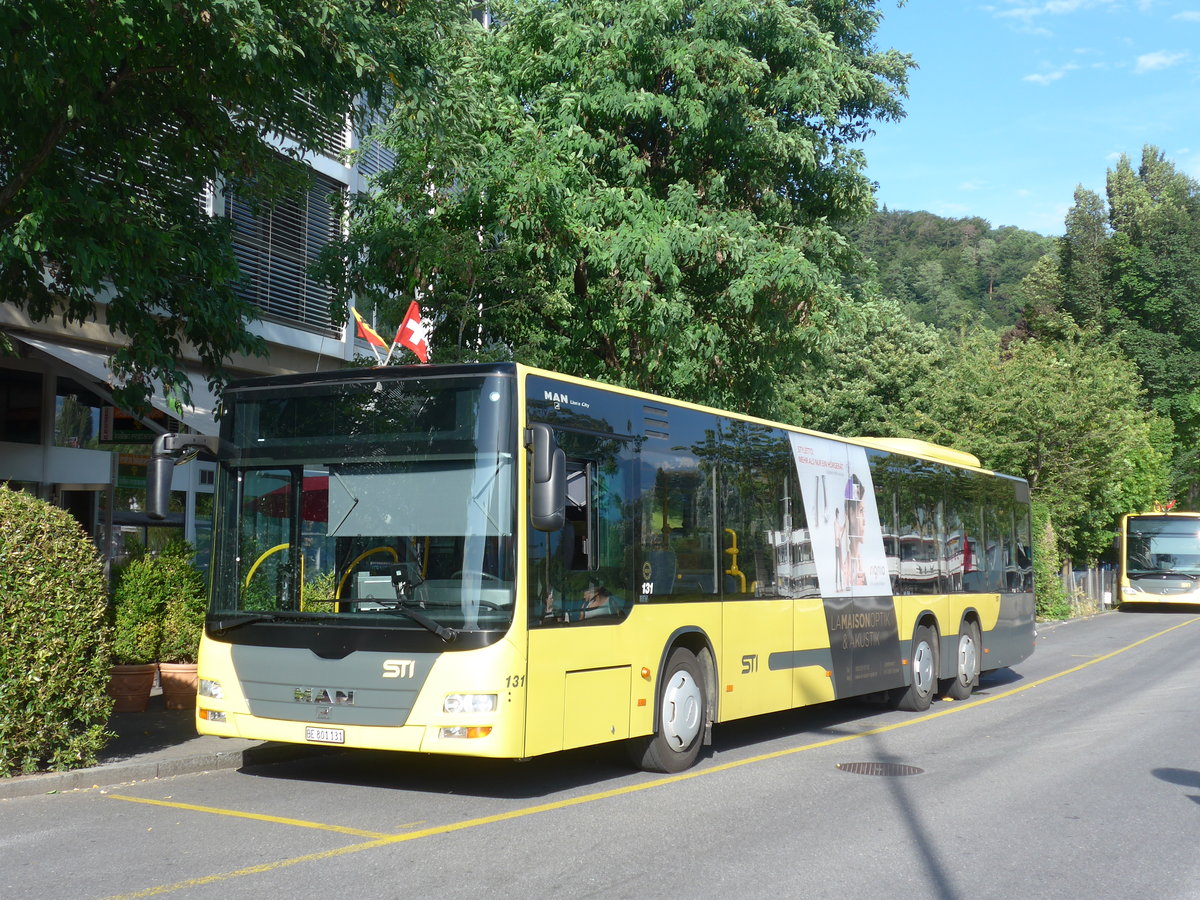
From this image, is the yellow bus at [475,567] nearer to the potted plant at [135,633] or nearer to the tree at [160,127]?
the tree at [160,127]

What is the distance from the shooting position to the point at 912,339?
164 feet

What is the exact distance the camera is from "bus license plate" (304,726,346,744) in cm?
862

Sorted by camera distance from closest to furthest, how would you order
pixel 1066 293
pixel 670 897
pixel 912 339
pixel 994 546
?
pixel 670 897 < pixel 994 546 < pixel 912 339 < pixel 1066 293

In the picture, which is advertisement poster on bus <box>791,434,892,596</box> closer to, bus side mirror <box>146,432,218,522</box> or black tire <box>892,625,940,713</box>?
→ black tire <box>892,625,940,713</box>

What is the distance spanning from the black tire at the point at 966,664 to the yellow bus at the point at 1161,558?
29744mm

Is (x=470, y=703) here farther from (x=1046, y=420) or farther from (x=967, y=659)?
(x=1046, y=420)

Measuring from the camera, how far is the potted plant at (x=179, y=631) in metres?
12.5

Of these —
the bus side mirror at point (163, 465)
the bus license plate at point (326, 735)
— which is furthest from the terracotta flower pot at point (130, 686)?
the bus license plate at point (326, 735)

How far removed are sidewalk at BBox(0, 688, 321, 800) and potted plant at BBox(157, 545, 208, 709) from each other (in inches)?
15.2

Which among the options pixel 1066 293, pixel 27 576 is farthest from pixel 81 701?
pixel 1066 293

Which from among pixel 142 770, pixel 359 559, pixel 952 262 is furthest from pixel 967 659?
pixel 952 262

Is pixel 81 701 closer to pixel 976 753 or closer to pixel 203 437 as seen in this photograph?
pixel 203 437

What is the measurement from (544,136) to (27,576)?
30.9 ft

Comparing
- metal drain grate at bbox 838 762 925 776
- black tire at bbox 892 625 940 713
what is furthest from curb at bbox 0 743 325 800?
black tire at bbox 892 625 940 713
